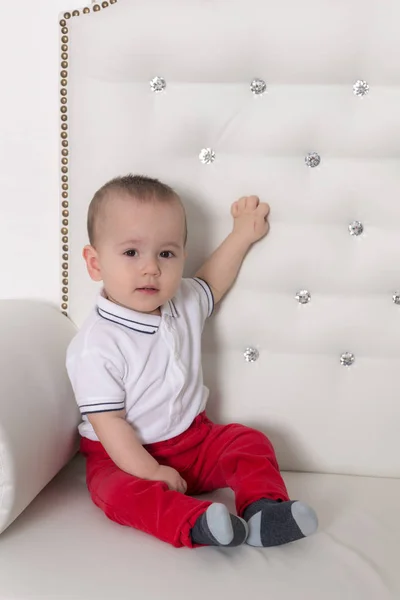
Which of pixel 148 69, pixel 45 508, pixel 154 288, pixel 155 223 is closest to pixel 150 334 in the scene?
pixel 154 288

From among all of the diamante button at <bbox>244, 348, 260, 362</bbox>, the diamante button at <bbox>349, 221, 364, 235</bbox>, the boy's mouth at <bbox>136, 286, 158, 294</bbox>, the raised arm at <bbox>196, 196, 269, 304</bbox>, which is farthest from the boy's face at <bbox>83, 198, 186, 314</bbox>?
the diamante button at <bbox>349, 221, 364, 235</bbox>

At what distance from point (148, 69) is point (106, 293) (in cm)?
42

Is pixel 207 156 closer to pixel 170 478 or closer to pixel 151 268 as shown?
pixel 151 268

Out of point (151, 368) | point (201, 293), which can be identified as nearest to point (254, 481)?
point (151, 368)

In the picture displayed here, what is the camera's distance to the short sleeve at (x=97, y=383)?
119cm

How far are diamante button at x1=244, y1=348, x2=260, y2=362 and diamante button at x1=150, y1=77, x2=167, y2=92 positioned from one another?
0.52m

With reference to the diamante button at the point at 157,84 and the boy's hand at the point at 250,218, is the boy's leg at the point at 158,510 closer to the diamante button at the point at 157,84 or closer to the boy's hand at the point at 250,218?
the boy's hand at the point at 250,218

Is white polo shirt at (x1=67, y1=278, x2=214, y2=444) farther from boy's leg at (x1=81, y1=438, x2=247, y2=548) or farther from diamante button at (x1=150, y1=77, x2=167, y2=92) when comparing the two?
diamante button at (x1=150, y1=77, x2=167, y2=92)

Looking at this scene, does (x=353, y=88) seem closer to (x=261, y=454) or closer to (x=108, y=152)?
(x=108, y=152)

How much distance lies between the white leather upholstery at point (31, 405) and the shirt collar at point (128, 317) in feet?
0.40

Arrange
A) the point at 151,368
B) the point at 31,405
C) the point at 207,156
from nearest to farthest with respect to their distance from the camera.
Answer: the point at 31,405 → the point at 151,368 → the point at 207,156

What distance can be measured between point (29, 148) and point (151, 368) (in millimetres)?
531

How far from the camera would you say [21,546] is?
1029 millimetres

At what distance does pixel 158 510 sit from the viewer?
1063 millimetres
